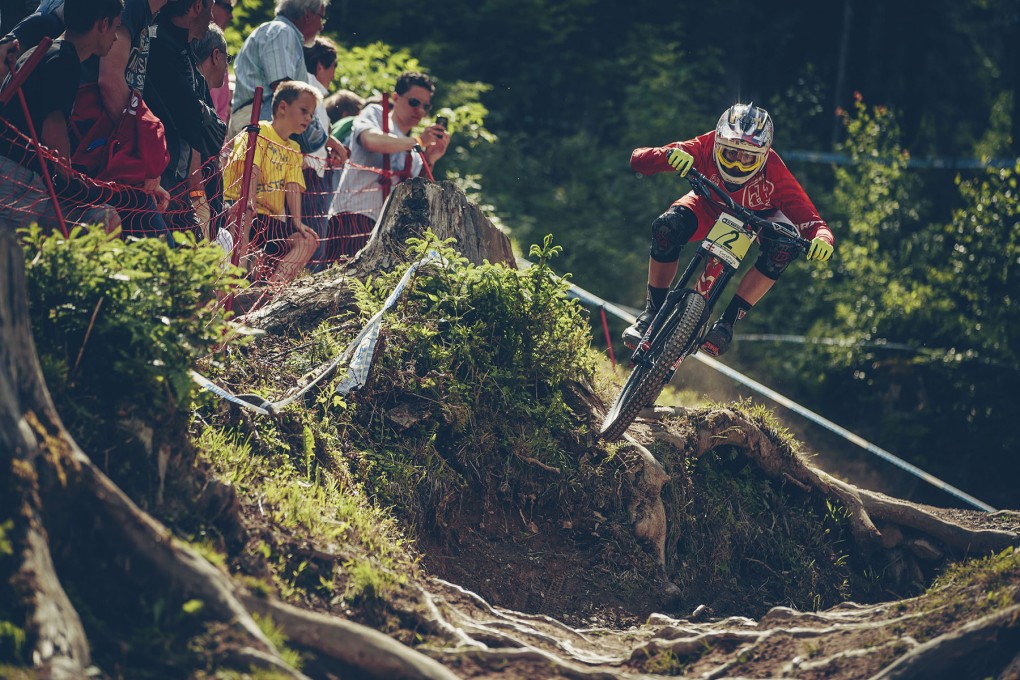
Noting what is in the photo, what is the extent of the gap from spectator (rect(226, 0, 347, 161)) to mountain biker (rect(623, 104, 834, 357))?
2.66 m

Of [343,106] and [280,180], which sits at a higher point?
[343,106]

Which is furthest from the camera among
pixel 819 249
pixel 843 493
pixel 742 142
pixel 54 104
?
pixel 843 493

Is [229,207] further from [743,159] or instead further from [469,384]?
[743,159]

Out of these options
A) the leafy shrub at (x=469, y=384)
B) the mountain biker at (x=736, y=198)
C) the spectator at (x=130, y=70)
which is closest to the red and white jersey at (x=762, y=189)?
the mountain biker at (x=736, y=198)

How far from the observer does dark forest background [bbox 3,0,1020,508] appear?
49.4 ft

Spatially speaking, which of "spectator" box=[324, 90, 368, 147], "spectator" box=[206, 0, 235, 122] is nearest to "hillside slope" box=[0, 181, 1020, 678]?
"spectator" box=[206, 0, 235, 122]

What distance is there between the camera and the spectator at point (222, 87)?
28.0 feet

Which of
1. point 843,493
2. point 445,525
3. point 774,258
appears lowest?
point 445,525

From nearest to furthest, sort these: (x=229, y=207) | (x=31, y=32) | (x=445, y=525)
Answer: (x=31, y=32) < (x=445, y=525) < (x=229, y=207)

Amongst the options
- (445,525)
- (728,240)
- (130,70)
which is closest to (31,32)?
(130,70)

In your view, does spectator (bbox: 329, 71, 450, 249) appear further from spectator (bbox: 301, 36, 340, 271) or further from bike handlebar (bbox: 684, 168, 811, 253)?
bike handlebar (bbox: 684, 168, 811, 253)

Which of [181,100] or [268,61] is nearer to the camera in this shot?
[181,100]

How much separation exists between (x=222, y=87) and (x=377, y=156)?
125cm

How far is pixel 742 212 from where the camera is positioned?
722 cm
